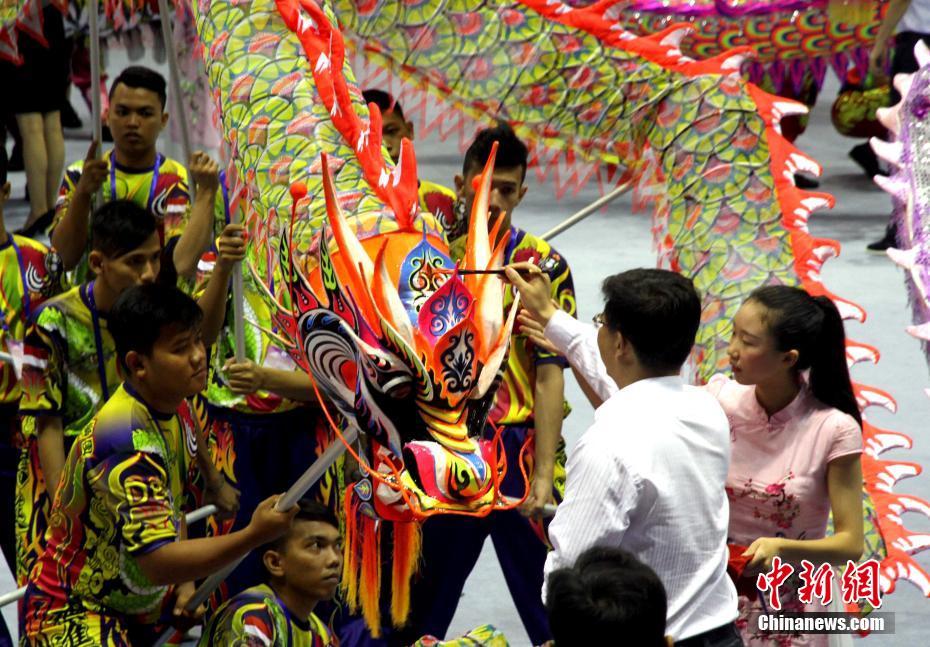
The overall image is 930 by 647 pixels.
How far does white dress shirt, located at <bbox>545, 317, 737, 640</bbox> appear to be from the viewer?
6.32 feet

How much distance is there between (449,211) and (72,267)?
87 cm

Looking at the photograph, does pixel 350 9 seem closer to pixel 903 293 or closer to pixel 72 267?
pixel 72 267

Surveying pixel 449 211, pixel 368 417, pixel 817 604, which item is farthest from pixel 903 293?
pixel 368 417

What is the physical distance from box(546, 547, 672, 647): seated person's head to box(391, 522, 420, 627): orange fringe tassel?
0.89m

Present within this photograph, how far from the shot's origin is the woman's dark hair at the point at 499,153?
3.06 metres

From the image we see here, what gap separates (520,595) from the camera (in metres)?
A: 3.10

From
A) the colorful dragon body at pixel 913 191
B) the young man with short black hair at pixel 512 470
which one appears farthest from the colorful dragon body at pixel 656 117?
the young man with short black hair at pixel 512 470

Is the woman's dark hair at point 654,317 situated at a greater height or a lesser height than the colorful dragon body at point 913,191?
greater

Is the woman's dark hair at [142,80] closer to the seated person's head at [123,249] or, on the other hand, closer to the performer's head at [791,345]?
the seated person's head at [123,249]

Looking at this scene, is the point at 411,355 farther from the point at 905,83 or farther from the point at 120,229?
the point at 905,83

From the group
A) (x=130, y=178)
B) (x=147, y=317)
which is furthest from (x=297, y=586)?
(x=130, y=178)

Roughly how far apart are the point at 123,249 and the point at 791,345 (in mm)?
1227

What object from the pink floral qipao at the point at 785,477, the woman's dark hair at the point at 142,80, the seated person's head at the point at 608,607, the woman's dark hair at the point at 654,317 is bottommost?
the pink floral qipao at the point at 785,477

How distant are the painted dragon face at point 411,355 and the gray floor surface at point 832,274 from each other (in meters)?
1.15
